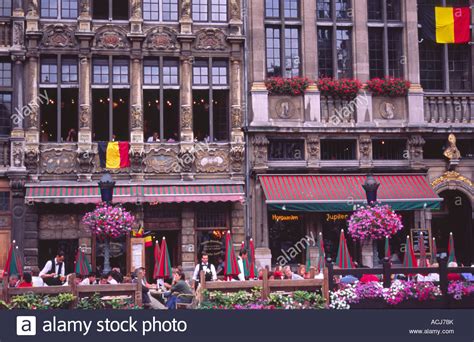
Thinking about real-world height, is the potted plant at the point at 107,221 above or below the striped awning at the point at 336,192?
below

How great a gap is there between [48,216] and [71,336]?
13.6 m

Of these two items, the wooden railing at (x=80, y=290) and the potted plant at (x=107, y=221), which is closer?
the wooden railing at (x=80, y=290)

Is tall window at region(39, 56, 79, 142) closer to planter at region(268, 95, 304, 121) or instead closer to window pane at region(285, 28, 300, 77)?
planter at region(268, 95, 304, 121)

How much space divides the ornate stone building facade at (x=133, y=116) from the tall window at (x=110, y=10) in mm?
36

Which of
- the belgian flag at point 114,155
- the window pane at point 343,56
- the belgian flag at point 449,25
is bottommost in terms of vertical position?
the belgian flag at point 114,155

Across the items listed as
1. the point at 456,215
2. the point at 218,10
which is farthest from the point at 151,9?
the point at 456,215

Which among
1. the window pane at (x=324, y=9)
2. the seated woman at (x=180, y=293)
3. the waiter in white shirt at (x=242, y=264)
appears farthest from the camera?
the window pane at (x=324, y=9)

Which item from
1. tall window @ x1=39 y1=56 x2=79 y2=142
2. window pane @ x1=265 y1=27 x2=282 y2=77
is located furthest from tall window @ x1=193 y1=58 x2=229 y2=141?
tall window @ x1=39 y1=56 x2=79 y2=142

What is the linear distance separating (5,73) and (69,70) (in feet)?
6.99

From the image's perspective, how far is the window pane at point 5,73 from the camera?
24.9 m

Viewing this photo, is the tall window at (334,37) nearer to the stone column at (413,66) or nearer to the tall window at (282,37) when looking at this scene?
the tall window at (282,37)

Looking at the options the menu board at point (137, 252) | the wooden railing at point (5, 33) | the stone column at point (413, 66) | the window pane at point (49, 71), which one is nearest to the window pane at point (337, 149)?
the stone column at point (413, 66)

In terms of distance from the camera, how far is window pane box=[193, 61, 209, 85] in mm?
25859

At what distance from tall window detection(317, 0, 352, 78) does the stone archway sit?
5336 mm
